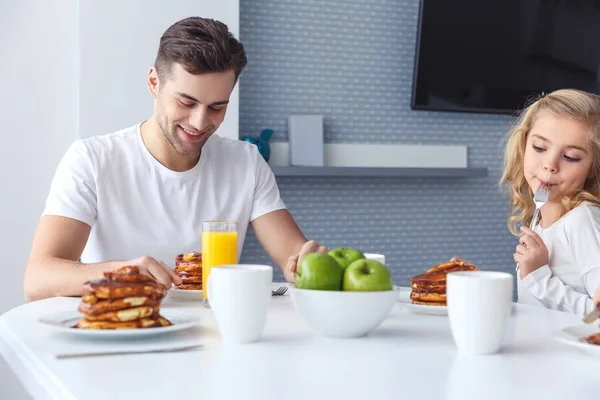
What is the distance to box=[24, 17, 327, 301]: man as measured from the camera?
6.57 feet

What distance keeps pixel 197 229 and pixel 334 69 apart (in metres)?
1.93

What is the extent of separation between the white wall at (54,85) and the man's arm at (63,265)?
135 centimetres

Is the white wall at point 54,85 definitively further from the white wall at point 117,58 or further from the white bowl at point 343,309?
the white bowl at point 343,309

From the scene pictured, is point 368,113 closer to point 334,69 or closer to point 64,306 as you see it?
point 334,69

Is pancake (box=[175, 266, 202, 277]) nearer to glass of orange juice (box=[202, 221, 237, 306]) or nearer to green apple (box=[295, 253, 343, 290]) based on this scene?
glass of orange juice (box=[202, 221, 237, 306])

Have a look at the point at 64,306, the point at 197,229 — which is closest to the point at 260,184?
the point at 197,229

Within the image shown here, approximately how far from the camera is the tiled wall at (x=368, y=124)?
3.74 m

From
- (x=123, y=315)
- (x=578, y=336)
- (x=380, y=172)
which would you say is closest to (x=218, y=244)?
(x=123, y=315)

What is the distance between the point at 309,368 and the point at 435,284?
1.79 feet

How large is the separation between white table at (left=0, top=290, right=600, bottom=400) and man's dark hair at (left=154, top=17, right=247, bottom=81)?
89 cm

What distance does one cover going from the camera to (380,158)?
396 centimetres

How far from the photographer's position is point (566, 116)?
2.10 meters

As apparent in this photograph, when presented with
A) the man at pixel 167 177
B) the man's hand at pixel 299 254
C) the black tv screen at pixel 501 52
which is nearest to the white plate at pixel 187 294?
the man's hand at pixel 299 254

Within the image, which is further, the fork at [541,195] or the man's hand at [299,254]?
the fork at [541,195]
